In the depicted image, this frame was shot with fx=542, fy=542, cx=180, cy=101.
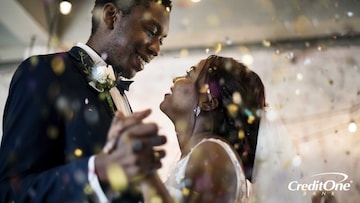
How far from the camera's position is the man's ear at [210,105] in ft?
2.93

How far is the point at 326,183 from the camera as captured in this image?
1.27 m

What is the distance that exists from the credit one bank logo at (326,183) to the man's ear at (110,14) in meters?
0.65

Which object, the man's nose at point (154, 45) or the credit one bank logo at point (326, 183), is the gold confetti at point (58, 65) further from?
the credit one bank logo at point (326, 183)

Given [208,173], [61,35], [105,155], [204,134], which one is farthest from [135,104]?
[105,155]

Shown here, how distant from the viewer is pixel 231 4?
54.4 inches

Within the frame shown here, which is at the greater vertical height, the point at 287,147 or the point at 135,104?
the point at 135,104

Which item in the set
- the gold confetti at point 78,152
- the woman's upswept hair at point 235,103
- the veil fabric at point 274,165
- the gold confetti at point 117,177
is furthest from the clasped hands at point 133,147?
the veil fabric at point 274,165

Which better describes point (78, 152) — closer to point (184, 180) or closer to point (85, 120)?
point (85, 120)

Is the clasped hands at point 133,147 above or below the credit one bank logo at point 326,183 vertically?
above

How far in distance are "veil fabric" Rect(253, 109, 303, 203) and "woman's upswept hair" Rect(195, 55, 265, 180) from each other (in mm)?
269

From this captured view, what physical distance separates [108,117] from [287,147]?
76cm

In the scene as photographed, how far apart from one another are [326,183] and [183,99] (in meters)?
0.51

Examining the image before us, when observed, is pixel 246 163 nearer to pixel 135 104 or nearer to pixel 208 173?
pixel 208 173

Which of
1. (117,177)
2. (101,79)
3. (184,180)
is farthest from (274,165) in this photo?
(117,177)
